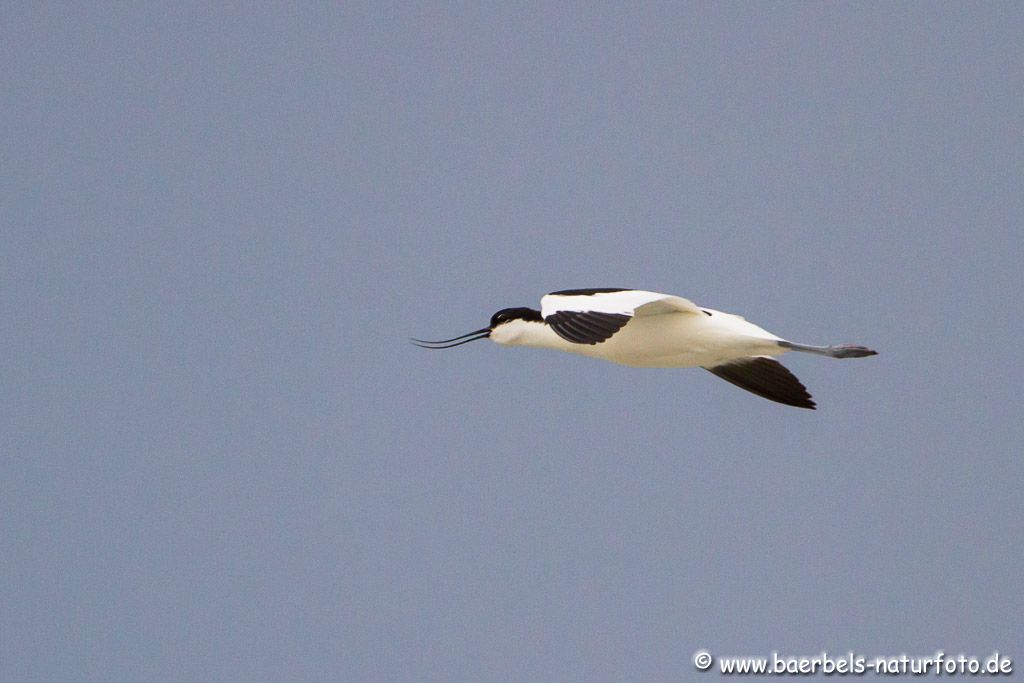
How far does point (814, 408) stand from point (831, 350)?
4.36 ft

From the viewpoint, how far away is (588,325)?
11.8 meters

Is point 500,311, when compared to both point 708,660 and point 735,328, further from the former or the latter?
point 708,660

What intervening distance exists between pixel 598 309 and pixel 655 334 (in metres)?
1.01

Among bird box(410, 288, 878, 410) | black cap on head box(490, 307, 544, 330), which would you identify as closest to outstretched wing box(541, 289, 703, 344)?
bird box(410, 288, 878, 410)

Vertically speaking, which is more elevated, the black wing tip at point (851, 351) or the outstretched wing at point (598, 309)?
the outstretched wing at point (598, 309)

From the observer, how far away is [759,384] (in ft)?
46.5

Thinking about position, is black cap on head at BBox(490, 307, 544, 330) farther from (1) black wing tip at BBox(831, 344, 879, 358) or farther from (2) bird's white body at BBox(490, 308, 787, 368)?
(1) black wing tip at BBox(831, 344, 879, 358)

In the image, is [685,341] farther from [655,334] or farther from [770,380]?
[770,380]

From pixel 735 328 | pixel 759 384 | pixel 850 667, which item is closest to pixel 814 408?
pixel 759 384

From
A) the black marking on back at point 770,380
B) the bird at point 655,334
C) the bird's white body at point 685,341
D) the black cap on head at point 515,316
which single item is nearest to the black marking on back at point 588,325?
the bird at point 655,334

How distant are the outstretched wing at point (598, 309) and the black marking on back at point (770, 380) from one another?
149 centimetres

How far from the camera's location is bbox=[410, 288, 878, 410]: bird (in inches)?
471

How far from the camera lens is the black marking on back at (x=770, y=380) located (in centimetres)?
1405

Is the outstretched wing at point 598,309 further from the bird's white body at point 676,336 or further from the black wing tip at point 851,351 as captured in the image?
the black wing tip at point 851,351
